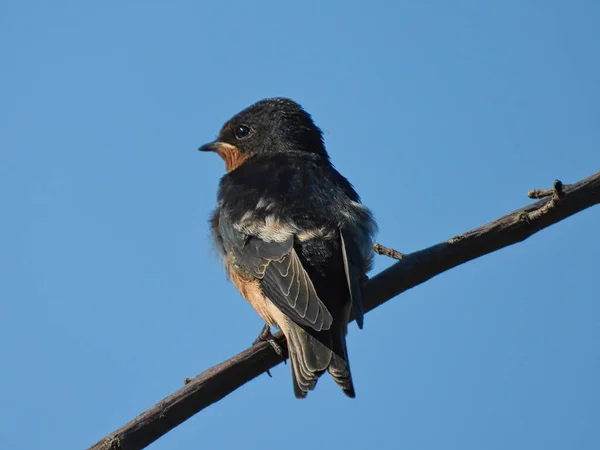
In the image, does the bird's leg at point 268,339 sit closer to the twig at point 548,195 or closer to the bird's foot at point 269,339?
the bird's foot at point 269,339

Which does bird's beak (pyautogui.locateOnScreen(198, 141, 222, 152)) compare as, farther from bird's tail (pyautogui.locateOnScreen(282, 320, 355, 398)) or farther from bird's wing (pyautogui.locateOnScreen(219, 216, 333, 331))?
bird's tail (pyautogui.locateOnScreen(282, 320, 355, 398))

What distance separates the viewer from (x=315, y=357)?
5.31m

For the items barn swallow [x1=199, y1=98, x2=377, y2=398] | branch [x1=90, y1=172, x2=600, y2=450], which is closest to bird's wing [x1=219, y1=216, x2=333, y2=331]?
barn swallow [x1=199, y1=98, x2=377, y2=398]

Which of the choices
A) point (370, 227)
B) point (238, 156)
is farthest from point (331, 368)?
point (238, 156)

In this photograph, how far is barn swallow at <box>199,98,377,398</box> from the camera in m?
5.39

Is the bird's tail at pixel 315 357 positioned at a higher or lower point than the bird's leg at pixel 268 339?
lower

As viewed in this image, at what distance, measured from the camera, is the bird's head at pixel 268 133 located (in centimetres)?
801

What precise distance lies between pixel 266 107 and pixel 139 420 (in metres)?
4.20

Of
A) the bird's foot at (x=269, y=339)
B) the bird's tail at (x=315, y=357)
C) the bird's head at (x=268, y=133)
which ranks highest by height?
the bird's head at (x=268, y=133)

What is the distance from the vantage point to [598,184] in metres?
5.13

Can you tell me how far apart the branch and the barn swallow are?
21 cm

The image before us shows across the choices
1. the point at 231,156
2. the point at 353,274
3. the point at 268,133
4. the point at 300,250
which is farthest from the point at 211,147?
the point at 353,274

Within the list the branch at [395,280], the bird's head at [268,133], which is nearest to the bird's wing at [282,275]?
the branch at [395,280]

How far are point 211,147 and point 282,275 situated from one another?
3.01m
